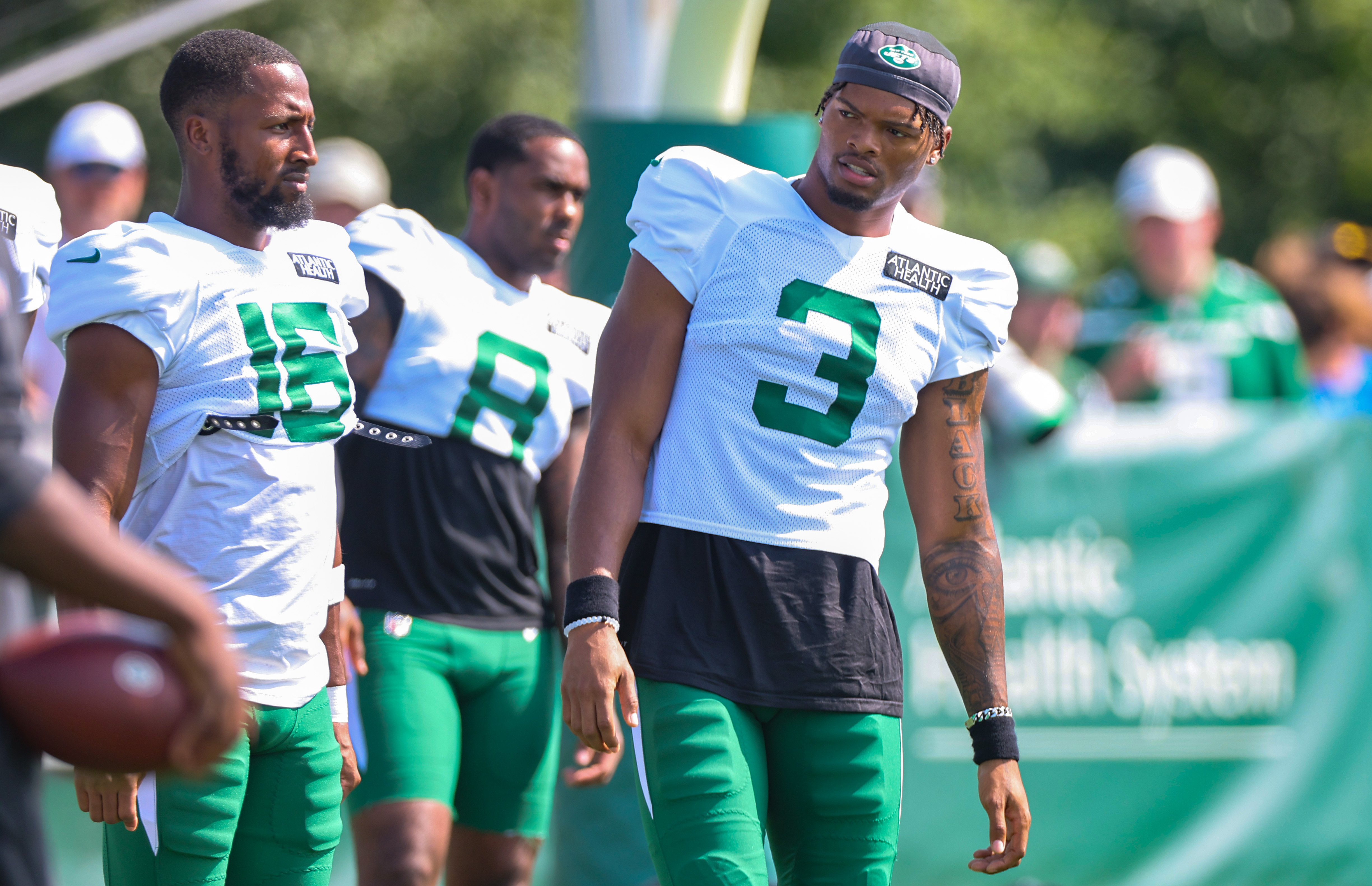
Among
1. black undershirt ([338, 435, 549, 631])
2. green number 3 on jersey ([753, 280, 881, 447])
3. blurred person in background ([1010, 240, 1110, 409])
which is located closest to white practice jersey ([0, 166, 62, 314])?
black undershirt ([338, 435, 549, 631])

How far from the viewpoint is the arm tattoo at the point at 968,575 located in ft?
11.5

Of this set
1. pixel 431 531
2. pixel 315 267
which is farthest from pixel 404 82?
pixel 315 267

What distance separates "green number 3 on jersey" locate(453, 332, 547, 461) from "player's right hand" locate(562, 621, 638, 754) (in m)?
1.53

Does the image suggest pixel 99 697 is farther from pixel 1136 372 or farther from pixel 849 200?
pixel 1136 372

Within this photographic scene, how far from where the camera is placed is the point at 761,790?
10.5ft

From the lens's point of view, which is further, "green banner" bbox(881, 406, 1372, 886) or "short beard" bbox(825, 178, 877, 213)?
"green banner" bbox(881, 406, 1372, 886)

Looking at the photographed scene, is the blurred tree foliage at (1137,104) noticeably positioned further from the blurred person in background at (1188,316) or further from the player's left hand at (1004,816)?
the player's left hand at (1004,816)

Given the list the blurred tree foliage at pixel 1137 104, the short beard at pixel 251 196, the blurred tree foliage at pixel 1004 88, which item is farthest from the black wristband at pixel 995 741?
the blurred tree foliage at pixel 1137 104

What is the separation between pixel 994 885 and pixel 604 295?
3.01m

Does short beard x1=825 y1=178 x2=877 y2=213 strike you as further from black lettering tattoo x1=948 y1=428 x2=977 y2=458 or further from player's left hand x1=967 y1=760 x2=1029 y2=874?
player's left hand x1=967 y1=760 x2=1029 y2=874

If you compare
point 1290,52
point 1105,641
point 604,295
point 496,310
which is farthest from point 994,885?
point 1290,52

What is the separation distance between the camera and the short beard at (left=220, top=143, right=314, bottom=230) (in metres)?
3.33

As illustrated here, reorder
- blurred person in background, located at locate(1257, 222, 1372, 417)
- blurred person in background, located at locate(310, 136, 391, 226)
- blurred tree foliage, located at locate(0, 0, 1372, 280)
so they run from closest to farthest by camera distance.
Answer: blurred person in background, located at locate(310, 136, 391, 226) < blurred person in background, located at locate(1257, 222, 1372, 417) < blurred tree foliage, located at locate(0, 0, 1372, 280)

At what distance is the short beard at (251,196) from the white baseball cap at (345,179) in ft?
14.0
